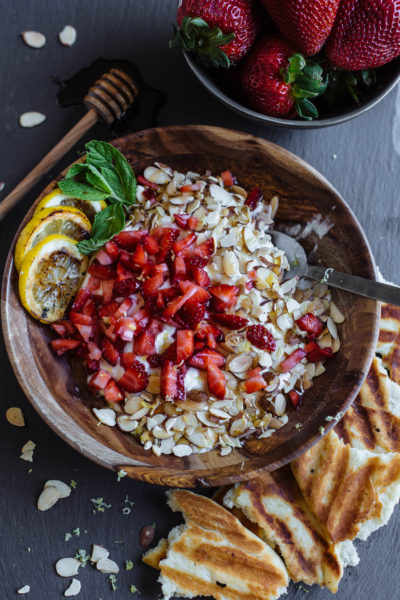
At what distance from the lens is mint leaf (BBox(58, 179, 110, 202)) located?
1.49m

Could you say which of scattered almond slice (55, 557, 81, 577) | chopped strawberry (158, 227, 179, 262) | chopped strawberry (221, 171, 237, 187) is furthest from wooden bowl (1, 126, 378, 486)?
scattered almond slice (55, 557, 81, 577)

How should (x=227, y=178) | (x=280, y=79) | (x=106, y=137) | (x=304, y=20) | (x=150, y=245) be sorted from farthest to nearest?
(x=106, y=137) → (x=227, y=178) → (x=150, y=245) → (x=280, y=79) → (x=304, y=20)

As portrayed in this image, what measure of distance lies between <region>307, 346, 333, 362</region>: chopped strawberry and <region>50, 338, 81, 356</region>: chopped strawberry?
651 mm

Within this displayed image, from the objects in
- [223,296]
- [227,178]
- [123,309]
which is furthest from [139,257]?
[227,178]

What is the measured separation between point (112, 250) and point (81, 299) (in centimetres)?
16

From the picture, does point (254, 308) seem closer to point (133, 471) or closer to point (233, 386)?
point (233, 386)

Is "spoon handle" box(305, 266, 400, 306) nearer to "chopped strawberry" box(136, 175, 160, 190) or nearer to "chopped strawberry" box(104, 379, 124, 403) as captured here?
"chopped strawberry" box(136, 175, 160, 190)

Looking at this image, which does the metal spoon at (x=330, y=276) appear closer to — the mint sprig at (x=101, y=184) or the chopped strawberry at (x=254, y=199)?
the chopped strawberry at (x=254, y=199)

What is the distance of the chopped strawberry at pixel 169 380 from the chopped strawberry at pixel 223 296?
0.20m

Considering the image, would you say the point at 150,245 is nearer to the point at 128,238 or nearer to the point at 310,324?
the point at 128,238

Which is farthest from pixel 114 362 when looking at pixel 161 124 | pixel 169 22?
pixel 169 22

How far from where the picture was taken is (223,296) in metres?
1.51

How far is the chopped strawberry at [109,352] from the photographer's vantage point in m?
1.52

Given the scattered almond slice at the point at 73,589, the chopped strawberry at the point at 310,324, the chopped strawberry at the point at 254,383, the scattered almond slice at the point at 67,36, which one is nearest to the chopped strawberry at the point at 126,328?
the chopped strawberry at the point at 254,383
